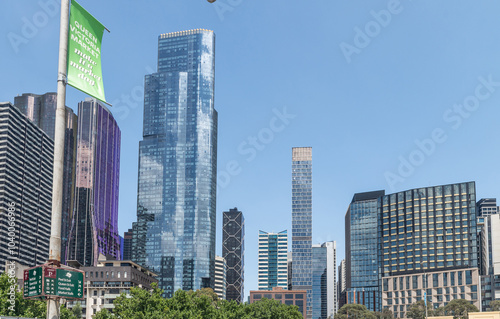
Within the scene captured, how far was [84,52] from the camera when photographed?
25.2 m

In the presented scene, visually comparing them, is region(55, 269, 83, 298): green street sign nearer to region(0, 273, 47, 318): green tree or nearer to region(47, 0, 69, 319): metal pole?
region(47, 0, 69, 319): metal pole

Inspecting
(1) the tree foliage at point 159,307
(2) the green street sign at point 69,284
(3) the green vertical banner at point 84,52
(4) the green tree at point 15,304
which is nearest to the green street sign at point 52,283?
(2) the green street sign at point 69,284

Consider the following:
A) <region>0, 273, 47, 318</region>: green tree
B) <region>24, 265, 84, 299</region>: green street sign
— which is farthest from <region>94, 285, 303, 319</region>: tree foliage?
<region>24, 265, 84, 299</region>: green street sign

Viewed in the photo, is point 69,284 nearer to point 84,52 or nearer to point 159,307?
point 84,52

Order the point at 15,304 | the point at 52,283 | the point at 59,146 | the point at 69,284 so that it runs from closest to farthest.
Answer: the point at 52,283
the point at 69,284
the point at 59,146
the point at 15,304

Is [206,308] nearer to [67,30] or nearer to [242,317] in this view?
[242,317]

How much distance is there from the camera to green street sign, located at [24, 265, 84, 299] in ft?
74.4

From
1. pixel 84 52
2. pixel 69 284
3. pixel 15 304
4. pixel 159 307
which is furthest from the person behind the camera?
pixel 159 307

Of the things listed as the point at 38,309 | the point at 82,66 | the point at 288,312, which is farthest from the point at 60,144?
the point at 288,312

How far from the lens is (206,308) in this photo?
116125mm

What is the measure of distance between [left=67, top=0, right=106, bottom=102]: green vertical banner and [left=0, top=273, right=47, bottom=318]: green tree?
52.9 metres

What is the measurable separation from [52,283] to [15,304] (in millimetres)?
69628

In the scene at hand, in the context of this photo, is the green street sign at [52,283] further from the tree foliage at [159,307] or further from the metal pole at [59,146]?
the tree foliage at [159,307]

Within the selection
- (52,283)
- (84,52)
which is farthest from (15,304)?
(84,52)
